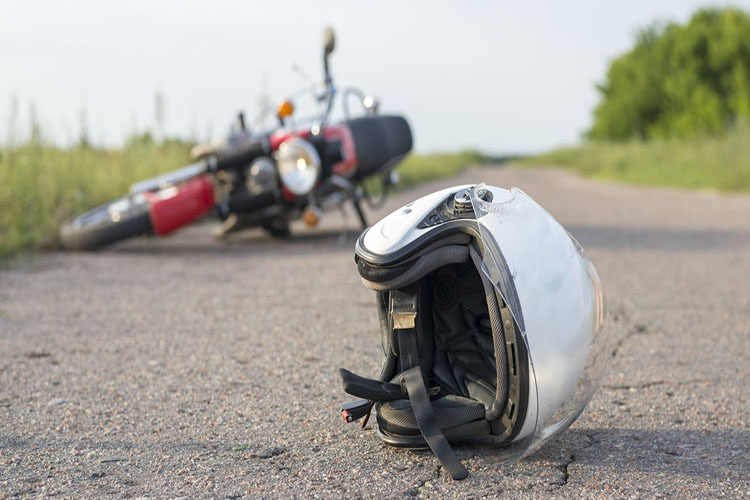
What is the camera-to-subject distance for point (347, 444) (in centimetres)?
226

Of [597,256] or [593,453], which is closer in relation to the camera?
[593,453]

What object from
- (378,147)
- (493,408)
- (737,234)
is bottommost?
(737,234)

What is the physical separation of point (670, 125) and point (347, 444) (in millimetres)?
37467

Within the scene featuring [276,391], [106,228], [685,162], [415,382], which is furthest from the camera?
[685,162]

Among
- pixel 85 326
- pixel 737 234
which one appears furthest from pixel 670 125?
pixel 85 326

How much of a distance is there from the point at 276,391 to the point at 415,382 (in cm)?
82

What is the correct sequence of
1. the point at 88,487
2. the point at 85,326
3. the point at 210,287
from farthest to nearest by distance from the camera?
1. the point at 210,287
2. the point at 85,326
3. the point at 88,487

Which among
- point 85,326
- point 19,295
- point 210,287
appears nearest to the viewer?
point 85,326

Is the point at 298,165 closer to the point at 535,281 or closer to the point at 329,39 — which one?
the point at 329,39

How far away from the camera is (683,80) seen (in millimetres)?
33656

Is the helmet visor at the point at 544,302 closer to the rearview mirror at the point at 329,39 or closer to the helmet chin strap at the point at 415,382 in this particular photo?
the helmet chin strap at the point at 415,382

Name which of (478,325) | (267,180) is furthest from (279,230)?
(478,325)

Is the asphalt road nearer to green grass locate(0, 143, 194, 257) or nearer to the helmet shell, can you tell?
the helmet shell

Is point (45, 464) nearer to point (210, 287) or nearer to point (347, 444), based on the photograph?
point (347, 444)
